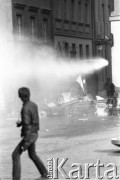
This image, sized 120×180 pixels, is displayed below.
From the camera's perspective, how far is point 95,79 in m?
63.7

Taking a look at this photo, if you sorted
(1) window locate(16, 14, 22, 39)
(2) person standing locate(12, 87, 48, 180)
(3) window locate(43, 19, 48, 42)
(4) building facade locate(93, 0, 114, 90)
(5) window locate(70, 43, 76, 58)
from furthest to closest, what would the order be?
(4) building facade locate(93, 0, 114, 90) → (5) window locate(70, 43, 76, 58) → (3) window locate(43, 19, 48, 42) → (1) window locate(16, 14, 22, 39) → (2) person standing locate(12, 87, 48, 180)

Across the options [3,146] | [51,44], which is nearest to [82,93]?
[51,44]

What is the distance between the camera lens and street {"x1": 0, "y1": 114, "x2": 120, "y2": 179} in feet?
57.2

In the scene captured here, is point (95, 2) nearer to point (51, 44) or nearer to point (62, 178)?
point (51, 44)

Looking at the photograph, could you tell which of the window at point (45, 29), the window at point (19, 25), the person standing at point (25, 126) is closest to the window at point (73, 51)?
the window at point (45, 29)

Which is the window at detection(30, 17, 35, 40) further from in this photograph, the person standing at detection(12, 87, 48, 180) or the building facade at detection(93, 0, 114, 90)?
the person standing at detection(12, 87, 48, 180)

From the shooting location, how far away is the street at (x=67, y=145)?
686 inches

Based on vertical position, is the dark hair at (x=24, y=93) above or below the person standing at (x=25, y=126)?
above

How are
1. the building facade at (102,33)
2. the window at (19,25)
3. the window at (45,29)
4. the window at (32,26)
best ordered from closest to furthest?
the window at (19,25) → the window at (32,26) → the window at (45,29) → the building facade at (102,33)

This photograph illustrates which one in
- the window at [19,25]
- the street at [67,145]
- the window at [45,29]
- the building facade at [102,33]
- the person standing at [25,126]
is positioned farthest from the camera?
the building facade at [102,33]

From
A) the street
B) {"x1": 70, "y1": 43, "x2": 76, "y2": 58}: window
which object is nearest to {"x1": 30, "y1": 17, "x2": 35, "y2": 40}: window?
{"x1": 70, "y1": 43, "x2": 76, "y2": 58}: window

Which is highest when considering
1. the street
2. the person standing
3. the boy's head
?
the boy's head

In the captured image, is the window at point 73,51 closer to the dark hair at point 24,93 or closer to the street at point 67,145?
the street at point 67,145

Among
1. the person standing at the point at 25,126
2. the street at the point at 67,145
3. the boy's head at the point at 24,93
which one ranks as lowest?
the street at the point at 67,145
